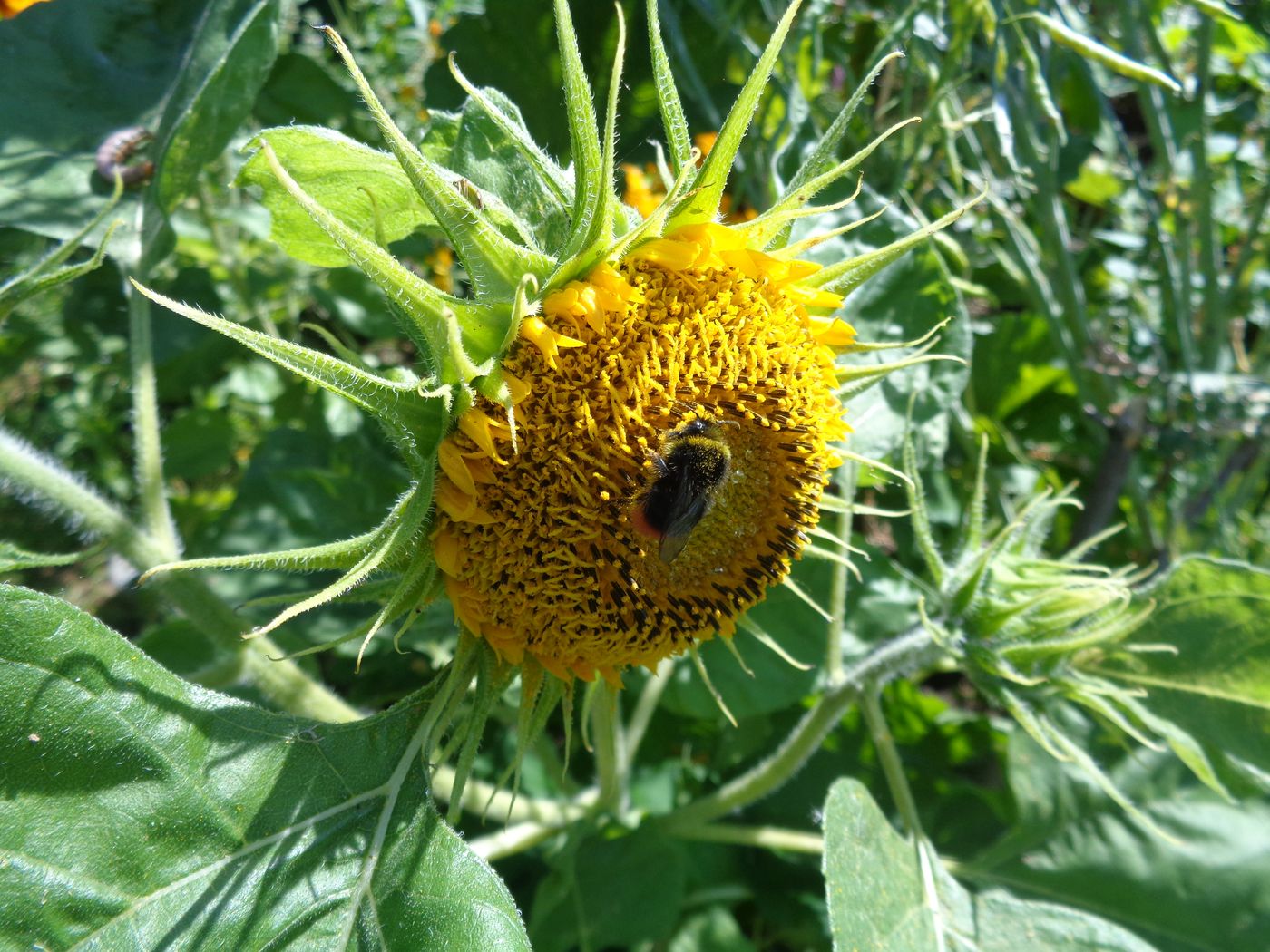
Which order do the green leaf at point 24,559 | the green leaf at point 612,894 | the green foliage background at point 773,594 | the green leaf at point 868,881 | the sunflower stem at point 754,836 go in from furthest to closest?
the sunflower stem at point 754,836, the green leaf at point 612,894, the green leaf at point 868,881, the green leaf at point 24,559, the green foliage background at point 773,594

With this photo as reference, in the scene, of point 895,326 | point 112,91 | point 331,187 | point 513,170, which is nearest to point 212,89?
point 331,187

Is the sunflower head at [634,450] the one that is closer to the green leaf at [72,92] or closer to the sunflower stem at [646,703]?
the sunflower stem at [646,703]

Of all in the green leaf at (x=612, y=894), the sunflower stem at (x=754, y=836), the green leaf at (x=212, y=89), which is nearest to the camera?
the green leaf at (x=212, y=89)

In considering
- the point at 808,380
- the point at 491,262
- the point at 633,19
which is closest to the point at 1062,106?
the point at 633,19

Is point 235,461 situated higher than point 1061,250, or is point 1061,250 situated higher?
point 1061,250

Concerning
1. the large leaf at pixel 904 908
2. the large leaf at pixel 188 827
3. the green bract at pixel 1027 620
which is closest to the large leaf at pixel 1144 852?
the large leaf at pixel 904 908

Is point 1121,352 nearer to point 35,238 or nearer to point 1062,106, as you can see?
point 1062,106

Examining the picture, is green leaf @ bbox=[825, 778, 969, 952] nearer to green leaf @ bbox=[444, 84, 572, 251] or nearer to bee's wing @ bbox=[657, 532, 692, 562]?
bee's wing @ bbox=[657, 532, 692, 562]
